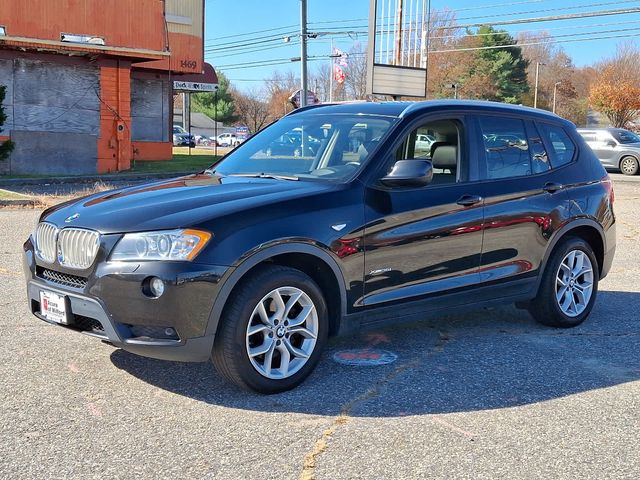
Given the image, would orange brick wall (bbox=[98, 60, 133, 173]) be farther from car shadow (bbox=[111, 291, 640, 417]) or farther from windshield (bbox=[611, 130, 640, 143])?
car shadow (bbox=[111, 291, 640, 417])

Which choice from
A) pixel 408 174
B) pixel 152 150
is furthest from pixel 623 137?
pixel 408 174

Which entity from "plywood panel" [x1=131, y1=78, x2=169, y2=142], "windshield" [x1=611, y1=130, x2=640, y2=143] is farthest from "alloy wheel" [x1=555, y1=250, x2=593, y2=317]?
"plywood panel" [x1=131, y1=78, x2=169, y2=142]

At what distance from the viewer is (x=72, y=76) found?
22.2 meters

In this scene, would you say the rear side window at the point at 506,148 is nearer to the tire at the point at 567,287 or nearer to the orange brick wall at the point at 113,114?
the tire at the point at 567,287

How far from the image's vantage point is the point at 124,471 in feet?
10.9

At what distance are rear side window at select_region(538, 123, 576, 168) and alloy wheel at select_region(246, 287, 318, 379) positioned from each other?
2.72m

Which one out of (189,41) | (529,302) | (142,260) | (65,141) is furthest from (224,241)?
(189,41)

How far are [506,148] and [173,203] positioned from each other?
2710 millimetres

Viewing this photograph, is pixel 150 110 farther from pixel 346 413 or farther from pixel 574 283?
pixel 346 413

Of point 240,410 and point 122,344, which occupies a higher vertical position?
point 122,344

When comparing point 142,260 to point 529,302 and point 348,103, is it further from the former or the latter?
point 529,302

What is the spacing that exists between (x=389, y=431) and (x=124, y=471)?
1.34 m

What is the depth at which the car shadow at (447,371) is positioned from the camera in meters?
4.25

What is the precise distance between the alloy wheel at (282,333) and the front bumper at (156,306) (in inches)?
12.8
